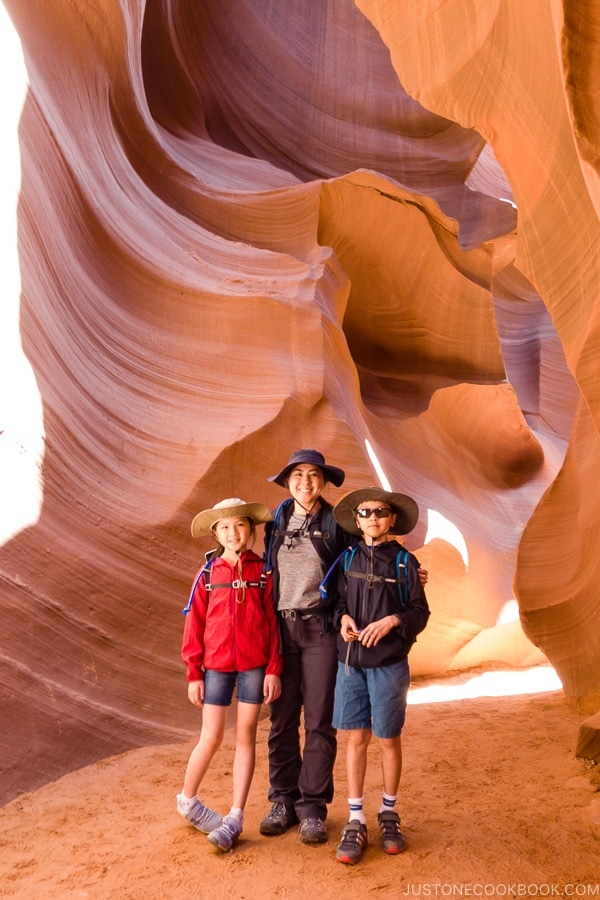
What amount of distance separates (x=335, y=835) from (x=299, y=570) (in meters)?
1.09

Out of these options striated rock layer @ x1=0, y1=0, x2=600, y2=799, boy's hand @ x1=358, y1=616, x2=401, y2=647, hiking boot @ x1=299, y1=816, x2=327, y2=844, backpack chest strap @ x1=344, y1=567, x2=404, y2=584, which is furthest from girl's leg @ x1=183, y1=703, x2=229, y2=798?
striated rock layer @ x1=0, y1=0, x2=600, y2=799

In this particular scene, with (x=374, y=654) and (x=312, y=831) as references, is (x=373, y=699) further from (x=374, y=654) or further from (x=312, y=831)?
(x=312, y=831)

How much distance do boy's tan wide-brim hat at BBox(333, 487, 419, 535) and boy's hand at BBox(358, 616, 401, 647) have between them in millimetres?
428

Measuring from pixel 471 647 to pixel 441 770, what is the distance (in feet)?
11.1

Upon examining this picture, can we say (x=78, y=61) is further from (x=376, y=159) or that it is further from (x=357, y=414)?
(x=376, y=159)

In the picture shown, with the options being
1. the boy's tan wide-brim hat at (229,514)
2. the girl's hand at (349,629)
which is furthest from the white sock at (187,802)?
the boy's tan wide-brim hat at (229,514)

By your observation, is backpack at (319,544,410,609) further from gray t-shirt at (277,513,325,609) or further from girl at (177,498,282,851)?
girl at (177,498,282,851)

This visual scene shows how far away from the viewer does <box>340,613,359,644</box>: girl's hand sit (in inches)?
130

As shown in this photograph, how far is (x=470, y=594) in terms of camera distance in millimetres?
7652

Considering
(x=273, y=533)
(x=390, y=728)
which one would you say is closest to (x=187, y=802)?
(x=390, y=728)

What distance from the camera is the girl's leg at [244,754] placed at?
132 inches

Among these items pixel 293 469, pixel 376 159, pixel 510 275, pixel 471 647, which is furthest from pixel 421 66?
pixel 510 275

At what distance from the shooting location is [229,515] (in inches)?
143

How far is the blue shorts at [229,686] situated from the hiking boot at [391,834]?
665 mm
